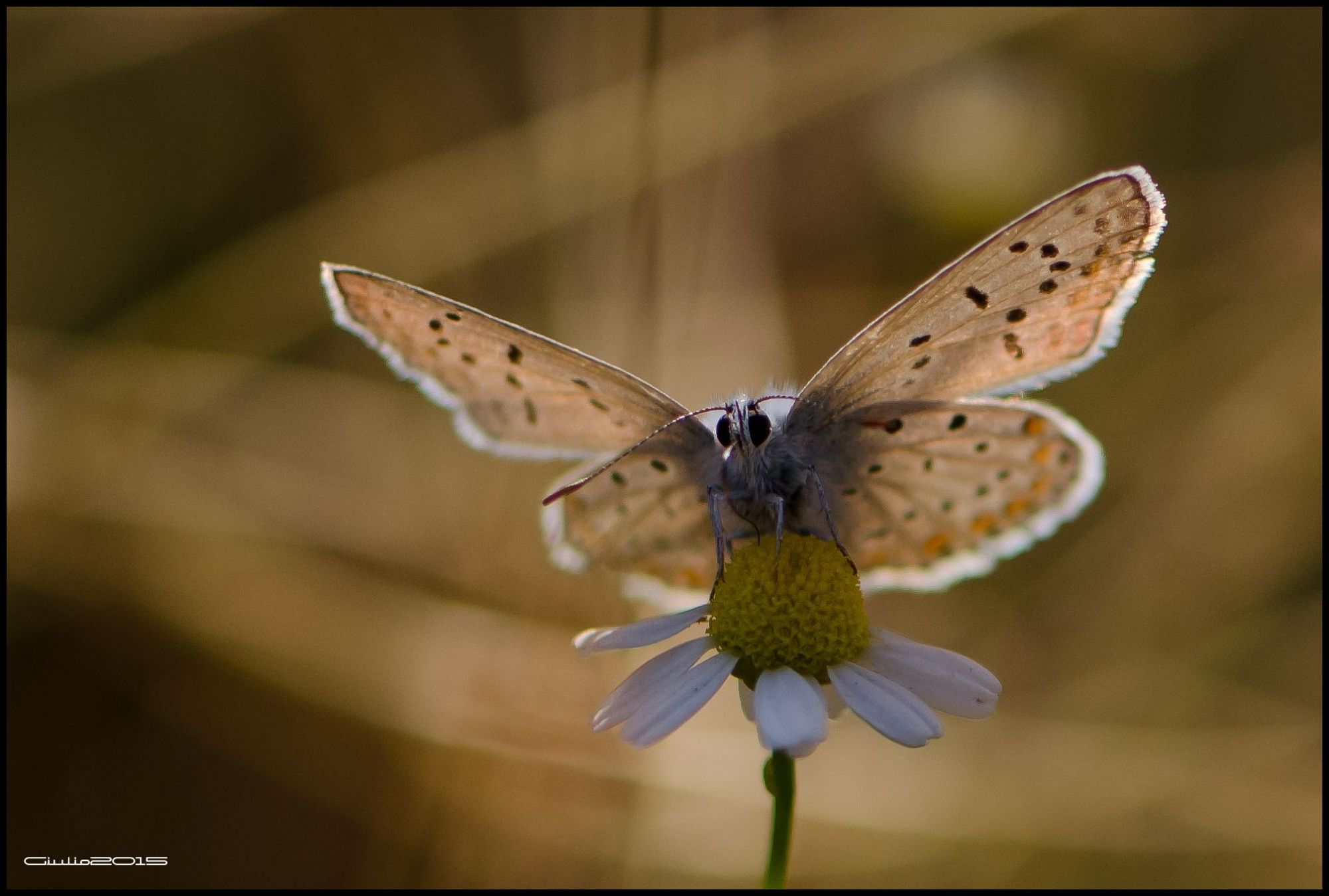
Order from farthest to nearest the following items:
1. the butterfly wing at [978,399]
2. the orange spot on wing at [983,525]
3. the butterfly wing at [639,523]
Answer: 1. the orange spot on wing at [983,525]
2. the butterfly wing at [639,523]
3. the butterfly wing at [978,399]

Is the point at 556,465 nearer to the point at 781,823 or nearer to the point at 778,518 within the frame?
the point at 778,518

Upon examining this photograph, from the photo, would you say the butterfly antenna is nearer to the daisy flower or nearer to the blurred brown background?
the daisy flower

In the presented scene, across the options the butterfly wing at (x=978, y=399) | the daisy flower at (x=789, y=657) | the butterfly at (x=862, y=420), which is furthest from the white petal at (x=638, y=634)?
the butterfly wing at (x=978, y=399)

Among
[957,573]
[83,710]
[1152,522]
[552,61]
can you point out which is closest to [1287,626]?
[1152,522]

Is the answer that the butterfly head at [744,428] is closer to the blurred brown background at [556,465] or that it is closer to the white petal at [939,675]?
the white petal at [939,675]

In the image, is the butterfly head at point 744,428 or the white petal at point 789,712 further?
the butterfly head at point 744,428

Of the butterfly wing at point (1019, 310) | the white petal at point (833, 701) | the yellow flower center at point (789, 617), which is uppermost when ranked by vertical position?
the butterfly wing at point (1019, 310)
